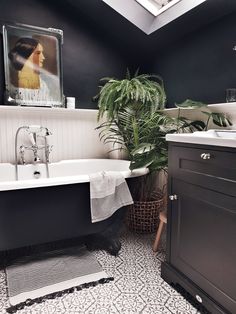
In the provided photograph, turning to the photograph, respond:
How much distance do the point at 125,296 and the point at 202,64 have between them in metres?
1.98

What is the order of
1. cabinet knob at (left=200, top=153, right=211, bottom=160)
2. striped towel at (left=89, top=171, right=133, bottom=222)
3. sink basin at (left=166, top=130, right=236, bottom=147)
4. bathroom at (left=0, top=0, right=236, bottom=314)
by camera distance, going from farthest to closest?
striped towel at (left=89, top=171, right=133, bottom=222)
bathroom at (left=0, top=0, right=236, bottom=314)
cabinet knob at (left=200, top=153, right=211, bottom=160)
sink basin at (left=166, top=130, right=236, bottom=147)

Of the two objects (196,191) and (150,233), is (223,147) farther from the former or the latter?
(150,233)

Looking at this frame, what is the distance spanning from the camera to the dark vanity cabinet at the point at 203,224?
1184 mm

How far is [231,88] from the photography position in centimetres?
194

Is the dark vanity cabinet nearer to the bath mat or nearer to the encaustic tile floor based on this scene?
the encaustic tile floor

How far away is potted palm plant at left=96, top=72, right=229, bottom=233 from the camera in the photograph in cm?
199

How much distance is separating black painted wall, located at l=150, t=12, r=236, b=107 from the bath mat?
1.72 metres

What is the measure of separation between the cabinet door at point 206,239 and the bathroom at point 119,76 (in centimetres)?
10

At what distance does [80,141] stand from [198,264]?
187 centimetres

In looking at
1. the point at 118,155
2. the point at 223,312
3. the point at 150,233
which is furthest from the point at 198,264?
the point at 118,155

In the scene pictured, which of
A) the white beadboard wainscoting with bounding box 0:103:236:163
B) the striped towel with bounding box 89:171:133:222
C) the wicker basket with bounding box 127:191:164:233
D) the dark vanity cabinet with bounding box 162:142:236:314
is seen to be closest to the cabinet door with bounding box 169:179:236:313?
the dark vanity cabinet with bounding box 162:142:236:314

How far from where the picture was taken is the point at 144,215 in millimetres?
2328

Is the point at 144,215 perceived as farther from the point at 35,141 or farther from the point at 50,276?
the point at 35,141

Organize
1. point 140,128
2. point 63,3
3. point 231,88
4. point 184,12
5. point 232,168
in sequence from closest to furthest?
point 232,168 → point 231,88 → point 184,12 → point 140,128 → point 63,3
